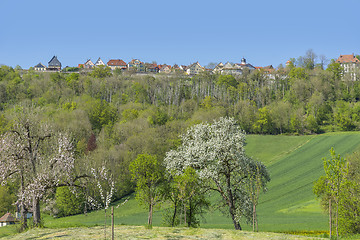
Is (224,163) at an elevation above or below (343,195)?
above

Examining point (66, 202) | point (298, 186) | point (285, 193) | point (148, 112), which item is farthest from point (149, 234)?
point (148, 112)

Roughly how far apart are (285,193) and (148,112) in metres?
70.8

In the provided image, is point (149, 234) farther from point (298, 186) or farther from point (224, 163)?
point (298, 186)

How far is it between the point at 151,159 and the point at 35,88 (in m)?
155

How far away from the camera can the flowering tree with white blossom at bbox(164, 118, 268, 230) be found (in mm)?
45406

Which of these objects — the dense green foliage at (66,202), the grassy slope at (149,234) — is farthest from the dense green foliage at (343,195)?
the dense green foliage at (66,202)

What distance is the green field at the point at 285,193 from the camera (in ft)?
201

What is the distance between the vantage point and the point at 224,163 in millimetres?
46188

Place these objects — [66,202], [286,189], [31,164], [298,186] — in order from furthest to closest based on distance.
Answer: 1. [298,186]
2. [286,189]
3. [66,202]
4. [31,164]

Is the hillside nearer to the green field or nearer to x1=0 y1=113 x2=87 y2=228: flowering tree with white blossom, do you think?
the green field

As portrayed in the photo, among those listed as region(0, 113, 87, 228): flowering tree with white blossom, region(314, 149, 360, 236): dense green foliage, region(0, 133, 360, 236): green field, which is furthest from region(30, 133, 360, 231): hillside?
region(314, 149, 360, 236): dense green foliage

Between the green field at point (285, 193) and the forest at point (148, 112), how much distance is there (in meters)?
13.3

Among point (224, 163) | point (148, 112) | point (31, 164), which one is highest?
point (148, 112)

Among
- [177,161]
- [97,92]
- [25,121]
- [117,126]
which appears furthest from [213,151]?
[97,92]
